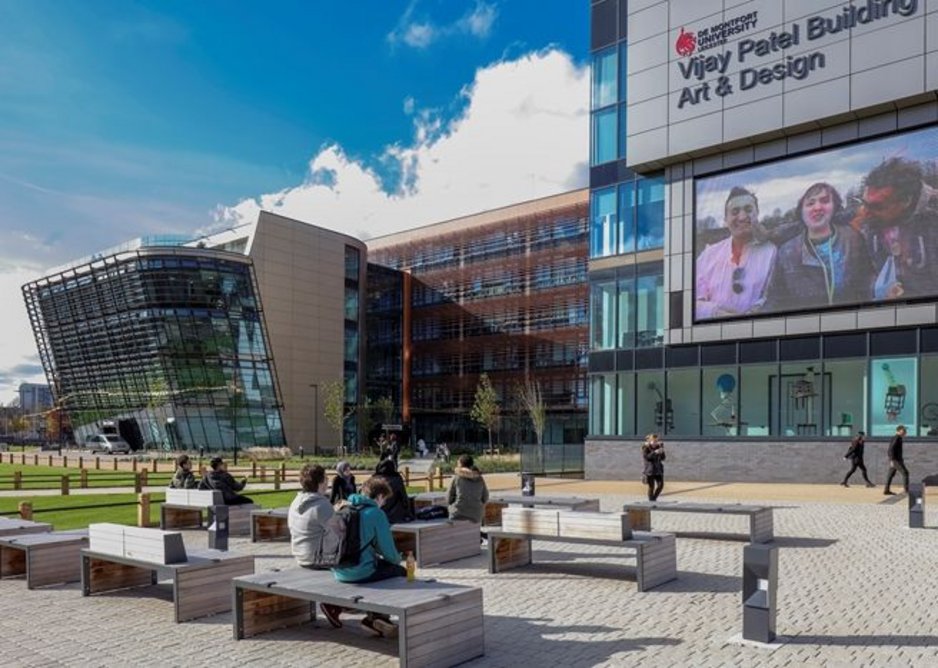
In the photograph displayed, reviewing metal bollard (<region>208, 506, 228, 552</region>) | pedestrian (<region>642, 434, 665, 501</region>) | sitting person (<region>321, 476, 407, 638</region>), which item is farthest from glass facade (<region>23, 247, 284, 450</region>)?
sitting person (<region>321, 476, 407, 638</region>)

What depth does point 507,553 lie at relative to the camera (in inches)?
479

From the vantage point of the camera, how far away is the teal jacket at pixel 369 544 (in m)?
7.95

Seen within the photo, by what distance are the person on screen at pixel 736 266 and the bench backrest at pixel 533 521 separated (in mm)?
23559

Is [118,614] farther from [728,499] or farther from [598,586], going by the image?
[728,499]

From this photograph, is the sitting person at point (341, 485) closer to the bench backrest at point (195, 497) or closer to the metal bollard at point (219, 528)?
the metal bollard at point (219, 528)

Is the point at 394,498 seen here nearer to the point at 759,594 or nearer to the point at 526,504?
the point at 526,504

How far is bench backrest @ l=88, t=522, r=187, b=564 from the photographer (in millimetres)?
9320

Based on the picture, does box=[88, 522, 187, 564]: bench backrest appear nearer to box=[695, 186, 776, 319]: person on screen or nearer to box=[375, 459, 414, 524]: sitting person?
box=[375, 459, 414, 524]: sitting person

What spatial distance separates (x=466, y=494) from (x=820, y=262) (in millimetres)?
22735

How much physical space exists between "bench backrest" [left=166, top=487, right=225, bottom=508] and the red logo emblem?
27563 mm

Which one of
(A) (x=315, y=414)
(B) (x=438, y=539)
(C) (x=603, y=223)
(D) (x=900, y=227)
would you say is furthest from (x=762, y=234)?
(A) (x=315, y=414)

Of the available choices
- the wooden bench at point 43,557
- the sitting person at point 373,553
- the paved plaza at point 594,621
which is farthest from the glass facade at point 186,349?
the sitting person at point 373,553

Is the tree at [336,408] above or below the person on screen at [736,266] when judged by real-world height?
below

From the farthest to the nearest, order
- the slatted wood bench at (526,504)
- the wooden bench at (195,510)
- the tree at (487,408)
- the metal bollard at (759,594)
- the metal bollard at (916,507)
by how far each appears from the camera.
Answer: the tree at (487,408), the slatted wood bench at (526,504), the metal bollard at (916,507), the wooden bench at (195,510), the metal bollard at (759,594)
